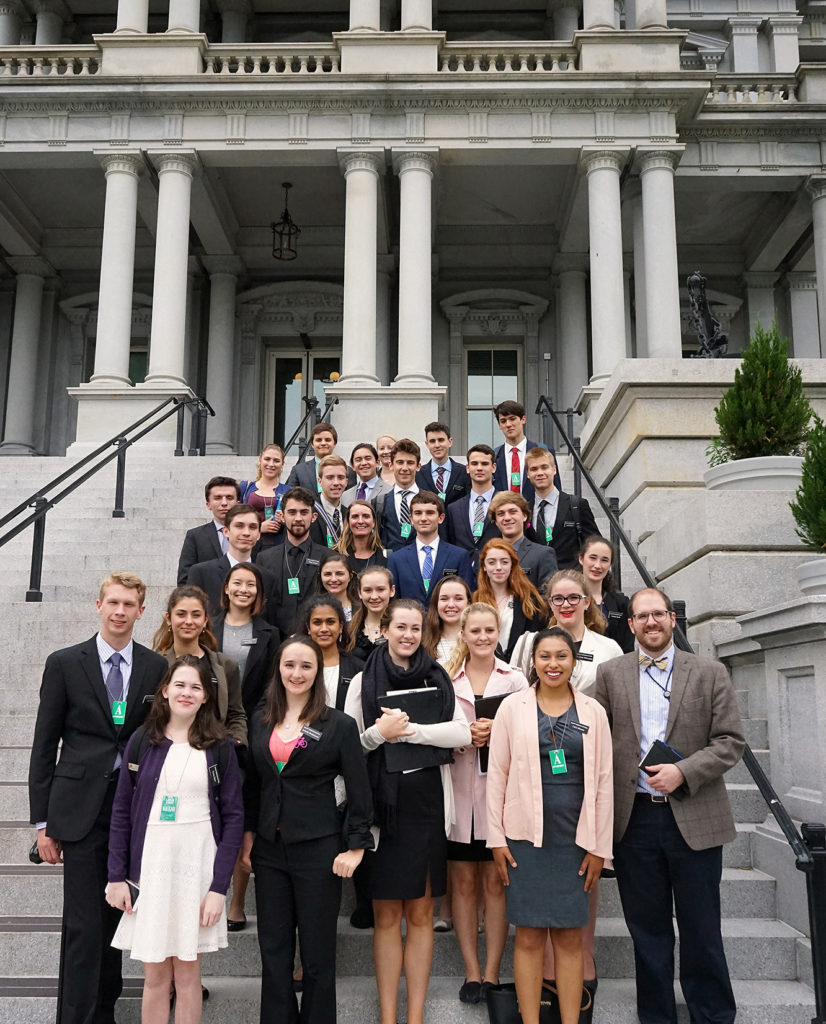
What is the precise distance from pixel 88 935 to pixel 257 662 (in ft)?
4.92

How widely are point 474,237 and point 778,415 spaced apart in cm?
1425

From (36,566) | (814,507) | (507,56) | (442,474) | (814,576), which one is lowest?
(814,576)

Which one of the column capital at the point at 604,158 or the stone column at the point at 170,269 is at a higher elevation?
the column capital at the point at 604,158

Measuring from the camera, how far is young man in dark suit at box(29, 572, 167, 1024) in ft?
14.2

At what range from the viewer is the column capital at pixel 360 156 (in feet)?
54.1

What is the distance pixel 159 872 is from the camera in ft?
13.6

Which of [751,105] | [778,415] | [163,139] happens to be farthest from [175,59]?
[778,415]

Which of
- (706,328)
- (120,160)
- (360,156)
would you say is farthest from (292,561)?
(120,160)

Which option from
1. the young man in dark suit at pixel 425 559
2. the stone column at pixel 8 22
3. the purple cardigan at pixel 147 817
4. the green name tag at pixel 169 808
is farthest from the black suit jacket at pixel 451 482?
the stone column at pixel 8 22

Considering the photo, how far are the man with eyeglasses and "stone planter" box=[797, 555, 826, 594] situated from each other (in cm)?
161

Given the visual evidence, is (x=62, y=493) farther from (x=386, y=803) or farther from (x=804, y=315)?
(x=804, y=315)

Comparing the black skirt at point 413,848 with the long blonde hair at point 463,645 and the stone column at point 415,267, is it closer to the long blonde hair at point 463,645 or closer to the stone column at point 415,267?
the long blonde hair at point 463,645

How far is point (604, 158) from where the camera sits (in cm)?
1648

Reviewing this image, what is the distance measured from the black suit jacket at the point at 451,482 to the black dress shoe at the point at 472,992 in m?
3.98
